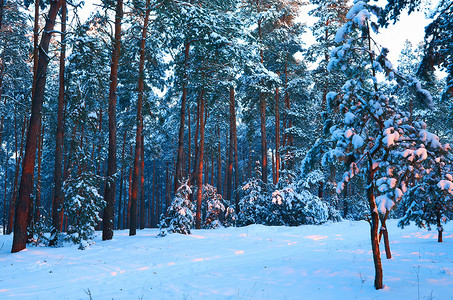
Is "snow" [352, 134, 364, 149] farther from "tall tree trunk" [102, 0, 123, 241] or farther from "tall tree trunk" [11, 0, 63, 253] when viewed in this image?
"tall tree trunk" [102, 0, 123, 241]

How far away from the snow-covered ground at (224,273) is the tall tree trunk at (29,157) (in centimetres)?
67

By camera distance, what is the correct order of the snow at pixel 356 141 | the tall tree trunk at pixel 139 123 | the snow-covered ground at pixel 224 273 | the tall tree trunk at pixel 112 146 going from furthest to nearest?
the tall tree trunk at pixel 139 123 < the tall tree trunk at pixel 112 146 < the snow-covered ground at pixel 224 273 < the snow at pixel 356 141

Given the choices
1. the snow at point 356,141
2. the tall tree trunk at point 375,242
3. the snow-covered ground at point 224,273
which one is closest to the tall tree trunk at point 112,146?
the snow-covered ground at point 224,273

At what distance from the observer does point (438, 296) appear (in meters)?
4.57

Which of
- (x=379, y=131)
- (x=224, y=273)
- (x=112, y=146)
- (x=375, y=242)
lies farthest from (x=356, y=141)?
(x=112, y=146)

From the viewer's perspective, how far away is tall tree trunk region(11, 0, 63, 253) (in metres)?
10.3

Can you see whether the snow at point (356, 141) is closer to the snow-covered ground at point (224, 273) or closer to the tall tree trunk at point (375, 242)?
the tall tree trunk at point (375, 242)

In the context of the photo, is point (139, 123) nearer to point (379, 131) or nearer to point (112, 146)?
point (112, 146)

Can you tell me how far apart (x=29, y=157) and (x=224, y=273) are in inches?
325

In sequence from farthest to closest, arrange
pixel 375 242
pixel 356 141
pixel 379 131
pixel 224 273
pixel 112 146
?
pixel 112 146, pixel 224 273, pixel 379 131, pixel 375 242, pixel 356 141

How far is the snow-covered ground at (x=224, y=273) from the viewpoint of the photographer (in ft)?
17.8

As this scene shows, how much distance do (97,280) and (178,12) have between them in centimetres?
1227

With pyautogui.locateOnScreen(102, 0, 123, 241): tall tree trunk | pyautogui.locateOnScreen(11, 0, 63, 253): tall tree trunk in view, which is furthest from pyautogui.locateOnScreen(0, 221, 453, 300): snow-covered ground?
pyautogui.locateOnScreen(102, 0, 123, 241): tall tree trunk

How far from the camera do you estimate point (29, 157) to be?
10.7 meters
